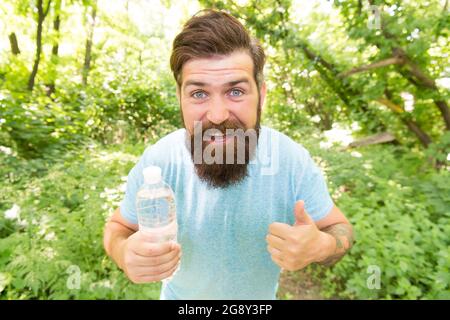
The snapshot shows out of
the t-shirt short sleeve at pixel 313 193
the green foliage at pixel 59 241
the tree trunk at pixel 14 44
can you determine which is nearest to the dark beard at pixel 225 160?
the t-shirt short sleeve at pixel 313 193

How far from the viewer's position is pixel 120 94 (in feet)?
28.2

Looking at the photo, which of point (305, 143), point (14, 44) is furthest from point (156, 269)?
point (14, 44)

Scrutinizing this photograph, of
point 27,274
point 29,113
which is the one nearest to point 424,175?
point 27,274

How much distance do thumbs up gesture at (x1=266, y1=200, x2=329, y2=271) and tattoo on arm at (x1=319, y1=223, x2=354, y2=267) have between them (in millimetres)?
276

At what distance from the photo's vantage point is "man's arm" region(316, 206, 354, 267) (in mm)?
1377

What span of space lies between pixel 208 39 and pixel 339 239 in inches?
45.8

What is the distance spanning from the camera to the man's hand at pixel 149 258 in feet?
3.63

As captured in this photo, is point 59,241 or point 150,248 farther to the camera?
point 59,241

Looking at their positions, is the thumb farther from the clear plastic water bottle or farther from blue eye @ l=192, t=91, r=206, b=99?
blue eye @ l=192, t=91, r=206, b=99

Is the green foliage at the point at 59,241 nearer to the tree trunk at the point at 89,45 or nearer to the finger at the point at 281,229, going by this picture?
the finger at the point at 281,229

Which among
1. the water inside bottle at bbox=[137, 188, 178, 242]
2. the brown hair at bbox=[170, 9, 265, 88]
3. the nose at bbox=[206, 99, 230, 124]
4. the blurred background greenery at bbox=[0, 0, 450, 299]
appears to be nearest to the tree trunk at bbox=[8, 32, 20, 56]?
the blurred background greenery at bbox=[0, 0, 450, 299]

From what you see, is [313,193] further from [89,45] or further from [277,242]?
[89,45]

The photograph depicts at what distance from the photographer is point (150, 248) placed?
3.59 feet

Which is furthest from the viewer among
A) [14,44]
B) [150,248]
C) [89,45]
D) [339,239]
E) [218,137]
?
[89,45]
